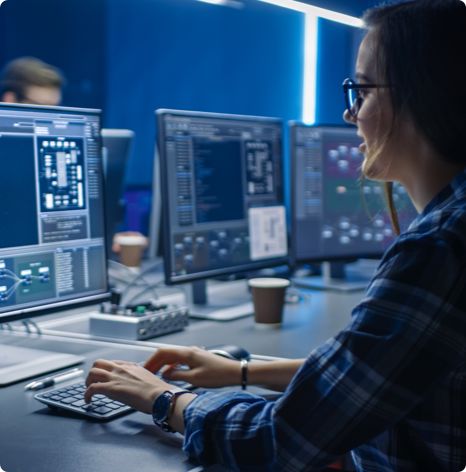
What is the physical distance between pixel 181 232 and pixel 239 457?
3.12 ft

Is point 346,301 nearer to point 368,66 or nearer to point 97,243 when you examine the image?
point 97,243

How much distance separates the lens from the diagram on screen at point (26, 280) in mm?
1342

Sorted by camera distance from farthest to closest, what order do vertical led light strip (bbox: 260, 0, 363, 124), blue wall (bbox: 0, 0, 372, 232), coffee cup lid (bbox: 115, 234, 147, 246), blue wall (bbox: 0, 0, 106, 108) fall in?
1. vertical led light strip (bbox: 260, 0, 363, 124)
2. blue wall (bbox: 0, 0, 372, 232)
3. blue wall (bbox: 0, 0, 106, 108)
4. coffee cup lid (bbox: 115, 234, 147, 246)

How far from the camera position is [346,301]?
2156mm

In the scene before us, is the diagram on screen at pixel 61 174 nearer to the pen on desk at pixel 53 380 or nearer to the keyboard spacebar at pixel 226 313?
the pen on desk at pixel 53 380

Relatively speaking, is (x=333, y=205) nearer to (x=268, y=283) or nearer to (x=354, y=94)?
(x=268, y=283)

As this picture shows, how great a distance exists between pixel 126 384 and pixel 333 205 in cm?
133

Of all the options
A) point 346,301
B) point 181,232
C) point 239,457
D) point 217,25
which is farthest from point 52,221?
point 217,25

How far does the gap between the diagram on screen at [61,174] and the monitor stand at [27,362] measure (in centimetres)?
29

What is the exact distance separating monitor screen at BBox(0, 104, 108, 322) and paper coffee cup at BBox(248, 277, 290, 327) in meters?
0.42

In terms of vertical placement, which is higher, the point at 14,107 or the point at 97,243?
the point at 14,107

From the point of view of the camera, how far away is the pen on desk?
127 centimetres

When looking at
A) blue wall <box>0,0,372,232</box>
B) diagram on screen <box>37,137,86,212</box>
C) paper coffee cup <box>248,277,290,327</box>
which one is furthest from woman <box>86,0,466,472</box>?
blue wall <box>0,0,372,232</box>

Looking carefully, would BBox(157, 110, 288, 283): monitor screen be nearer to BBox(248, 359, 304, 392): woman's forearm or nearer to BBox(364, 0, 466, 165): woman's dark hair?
BBox(248, 359, 304, 392): woman's forearm
